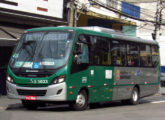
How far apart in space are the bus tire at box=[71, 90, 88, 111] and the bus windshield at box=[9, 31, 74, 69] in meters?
1.50

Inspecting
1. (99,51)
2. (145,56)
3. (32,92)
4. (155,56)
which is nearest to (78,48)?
(99,51)

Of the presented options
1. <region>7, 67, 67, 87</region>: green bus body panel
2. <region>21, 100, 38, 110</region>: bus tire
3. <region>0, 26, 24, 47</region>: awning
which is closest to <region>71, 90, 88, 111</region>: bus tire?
<region>7, 67, 67, 87</region>: green bus body panel

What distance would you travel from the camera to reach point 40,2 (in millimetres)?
21484

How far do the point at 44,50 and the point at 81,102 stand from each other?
2.22 m

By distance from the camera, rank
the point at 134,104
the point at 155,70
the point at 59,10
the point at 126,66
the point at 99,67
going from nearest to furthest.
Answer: the point at 99,67 < the point at 126,66 < the point at 134,104 < the point at 155,70 < the point at 59,10

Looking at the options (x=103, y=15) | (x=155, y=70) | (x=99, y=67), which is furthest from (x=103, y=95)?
(x=103, y=15)

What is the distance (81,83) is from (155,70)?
763cm

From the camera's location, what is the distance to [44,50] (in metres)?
13.9

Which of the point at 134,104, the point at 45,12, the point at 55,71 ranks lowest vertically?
the point at 134,104

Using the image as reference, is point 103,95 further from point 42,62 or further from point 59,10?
point 59,10

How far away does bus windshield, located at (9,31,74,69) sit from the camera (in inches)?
533

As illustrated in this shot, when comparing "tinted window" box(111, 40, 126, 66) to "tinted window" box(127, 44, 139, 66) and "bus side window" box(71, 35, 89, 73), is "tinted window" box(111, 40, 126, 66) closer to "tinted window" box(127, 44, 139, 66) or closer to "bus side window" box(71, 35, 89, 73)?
"tinted window" box(127, 44, 139, 66)

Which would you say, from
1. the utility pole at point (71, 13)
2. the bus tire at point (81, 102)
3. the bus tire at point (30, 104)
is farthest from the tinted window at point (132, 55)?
the utility pole at point (71, 13)

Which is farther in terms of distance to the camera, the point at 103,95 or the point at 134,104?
the point at 134,104
